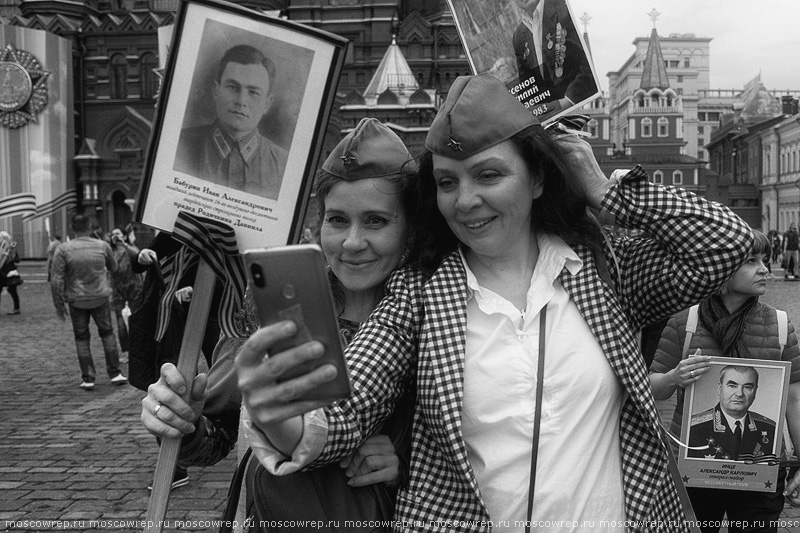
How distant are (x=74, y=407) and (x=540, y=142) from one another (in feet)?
23.3

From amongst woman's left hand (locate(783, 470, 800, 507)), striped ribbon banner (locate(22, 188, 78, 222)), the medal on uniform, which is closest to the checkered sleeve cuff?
the medal on uniform

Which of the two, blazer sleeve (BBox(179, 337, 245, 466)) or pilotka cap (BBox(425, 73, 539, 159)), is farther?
blazer sleeve (BBox(179, 337, 245, 466))

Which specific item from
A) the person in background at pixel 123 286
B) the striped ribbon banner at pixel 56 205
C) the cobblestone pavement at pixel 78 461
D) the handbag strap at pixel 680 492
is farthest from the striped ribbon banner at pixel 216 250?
the striped ribbon banner at pixel 56 205

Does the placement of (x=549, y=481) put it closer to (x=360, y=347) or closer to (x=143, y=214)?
(x=360, y=347)

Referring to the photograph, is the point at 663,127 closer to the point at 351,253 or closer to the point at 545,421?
the point at 351,253

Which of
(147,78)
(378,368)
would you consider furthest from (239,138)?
(147,78)

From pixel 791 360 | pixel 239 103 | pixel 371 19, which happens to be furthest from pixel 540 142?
pixel 371 19

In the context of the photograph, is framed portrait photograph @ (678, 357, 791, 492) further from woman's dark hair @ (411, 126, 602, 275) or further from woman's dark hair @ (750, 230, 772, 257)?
woman's dark hair @ (411, 126, 602, 275)

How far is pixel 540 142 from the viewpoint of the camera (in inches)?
80.5

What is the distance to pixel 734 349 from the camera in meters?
3.52

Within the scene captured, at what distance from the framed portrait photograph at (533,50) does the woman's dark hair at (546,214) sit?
1.30 feet

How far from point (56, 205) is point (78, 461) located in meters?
29.6

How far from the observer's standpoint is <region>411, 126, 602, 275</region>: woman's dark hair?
211cm

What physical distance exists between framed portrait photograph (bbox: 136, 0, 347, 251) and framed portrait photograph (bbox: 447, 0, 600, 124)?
597mm
